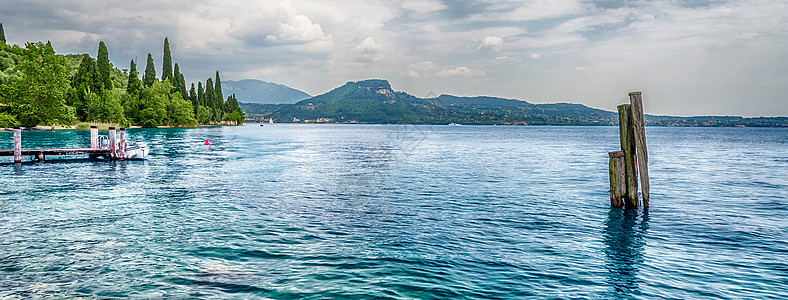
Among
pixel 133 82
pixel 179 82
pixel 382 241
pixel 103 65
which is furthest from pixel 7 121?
pixel 382 241

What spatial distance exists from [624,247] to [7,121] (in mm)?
125137

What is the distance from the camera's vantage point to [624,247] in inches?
579

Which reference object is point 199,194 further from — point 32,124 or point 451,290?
point 32,124

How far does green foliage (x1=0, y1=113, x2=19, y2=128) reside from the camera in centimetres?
9888

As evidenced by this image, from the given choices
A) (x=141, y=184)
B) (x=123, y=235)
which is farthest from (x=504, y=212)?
(x=141, y=184)

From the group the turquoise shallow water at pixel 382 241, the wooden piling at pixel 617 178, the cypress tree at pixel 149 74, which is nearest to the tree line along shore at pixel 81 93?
the cypress tree at pixel 149 74

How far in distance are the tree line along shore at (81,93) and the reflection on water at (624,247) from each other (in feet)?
396

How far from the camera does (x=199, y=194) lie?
2470 cm

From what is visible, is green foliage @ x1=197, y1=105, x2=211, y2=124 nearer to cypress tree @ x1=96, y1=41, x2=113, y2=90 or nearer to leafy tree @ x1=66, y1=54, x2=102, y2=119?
cypress tree @ x1=96, y1=41, x2=113, y2=90

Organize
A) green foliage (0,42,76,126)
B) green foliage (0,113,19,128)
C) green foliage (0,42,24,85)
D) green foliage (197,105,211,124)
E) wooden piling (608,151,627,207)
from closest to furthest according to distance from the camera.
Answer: wooden piling (608,151,627,207)
green foliage (0,113,19,128)
green foliage (0,42,76,126)
green foliage (0,42,24,85)
green foliage (197,105,211,124)

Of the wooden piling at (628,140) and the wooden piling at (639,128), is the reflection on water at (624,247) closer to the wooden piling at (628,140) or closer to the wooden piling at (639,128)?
the wooden piling at (628,140)

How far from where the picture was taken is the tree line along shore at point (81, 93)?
105312 millimetres

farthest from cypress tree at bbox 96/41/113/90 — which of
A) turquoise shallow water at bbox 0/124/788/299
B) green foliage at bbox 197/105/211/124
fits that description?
turquoise shallow water at bbox 0/124/788/299

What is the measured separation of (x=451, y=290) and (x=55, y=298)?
8494 millimetres
